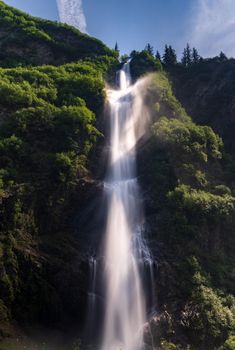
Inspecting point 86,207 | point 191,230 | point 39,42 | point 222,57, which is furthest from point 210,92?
point 86,207

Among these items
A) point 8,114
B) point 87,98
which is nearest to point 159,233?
point 8,114

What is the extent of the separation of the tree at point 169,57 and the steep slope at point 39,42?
32.4 ft

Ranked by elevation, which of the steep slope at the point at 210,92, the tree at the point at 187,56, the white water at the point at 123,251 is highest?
the tree at the point at 187,56

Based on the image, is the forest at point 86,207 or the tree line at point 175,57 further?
the tree line at point 175,57

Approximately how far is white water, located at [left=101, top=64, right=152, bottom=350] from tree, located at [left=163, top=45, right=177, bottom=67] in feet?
84.3

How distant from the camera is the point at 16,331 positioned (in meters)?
19.9

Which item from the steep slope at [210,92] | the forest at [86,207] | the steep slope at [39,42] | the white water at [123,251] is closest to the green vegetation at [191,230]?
the forest at [86,207]

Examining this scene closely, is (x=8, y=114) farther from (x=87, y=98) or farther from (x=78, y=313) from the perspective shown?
(x=78, y=313)

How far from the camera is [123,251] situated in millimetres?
25484

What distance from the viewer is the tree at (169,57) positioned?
196ft

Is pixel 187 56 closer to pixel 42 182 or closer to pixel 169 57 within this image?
pixel 169 57

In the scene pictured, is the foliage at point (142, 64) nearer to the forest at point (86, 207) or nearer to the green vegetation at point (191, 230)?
the forest at point (86, 207)

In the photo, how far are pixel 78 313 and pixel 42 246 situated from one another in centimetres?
456

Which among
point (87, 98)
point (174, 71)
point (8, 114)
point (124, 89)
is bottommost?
point (8, 114)
